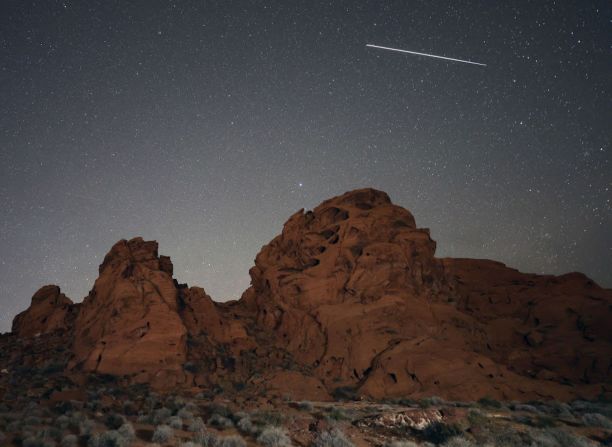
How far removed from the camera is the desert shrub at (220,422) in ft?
48.0

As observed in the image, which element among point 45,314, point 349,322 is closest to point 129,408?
point 349,322

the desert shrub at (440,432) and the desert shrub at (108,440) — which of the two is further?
the desert shrub at (440,432)

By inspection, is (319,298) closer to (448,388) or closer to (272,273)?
(272,273)

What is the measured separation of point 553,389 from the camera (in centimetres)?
2789

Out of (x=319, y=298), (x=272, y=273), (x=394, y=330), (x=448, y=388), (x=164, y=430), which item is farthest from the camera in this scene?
(x=272, y=273)

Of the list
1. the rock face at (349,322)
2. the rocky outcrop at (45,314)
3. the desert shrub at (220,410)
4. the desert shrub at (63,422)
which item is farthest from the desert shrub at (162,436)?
the rocky outcrop at (45,314)

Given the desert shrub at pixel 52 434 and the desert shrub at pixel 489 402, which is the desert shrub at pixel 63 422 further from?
the desert shrub at pixel 489 402

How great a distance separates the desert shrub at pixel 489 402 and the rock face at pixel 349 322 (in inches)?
35.3

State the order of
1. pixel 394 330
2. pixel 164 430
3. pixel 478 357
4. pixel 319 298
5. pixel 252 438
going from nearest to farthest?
pixel 164 430 → pixel 252 438 → pixel 478 357 → pixel 394 330 → pixel 319 298

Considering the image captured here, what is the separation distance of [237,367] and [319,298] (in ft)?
32.6

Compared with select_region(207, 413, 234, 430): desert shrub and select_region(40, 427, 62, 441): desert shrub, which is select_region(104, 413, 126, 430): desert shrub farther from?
select_region(207, 413, 234, 430): desert shrub

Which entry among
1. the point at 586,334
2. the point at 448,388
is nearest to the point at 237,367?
the point at 448,388

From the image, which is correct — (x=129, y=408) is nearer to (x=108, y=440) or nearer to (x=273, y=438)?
(x=108, y=440)

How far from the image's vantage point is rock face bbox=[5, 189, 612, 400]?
2825 cm
